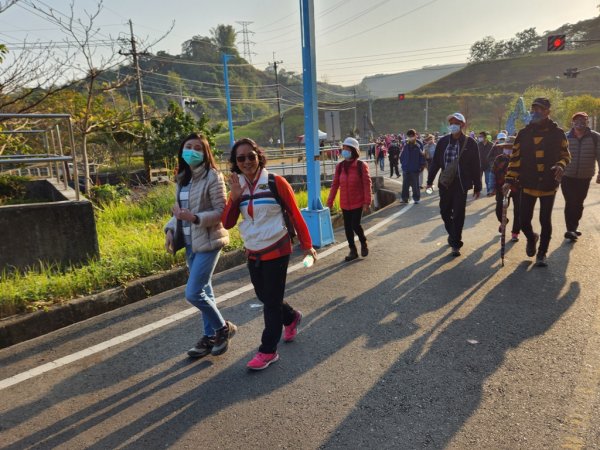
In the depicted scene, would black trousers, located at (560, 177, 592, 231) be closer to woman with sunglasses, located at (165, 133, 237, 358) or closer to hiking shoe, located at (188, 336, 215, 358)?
woman with sunglasses, located at (165, 133, 237, 358)

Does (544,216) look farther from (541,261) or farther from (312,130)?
(312,130)

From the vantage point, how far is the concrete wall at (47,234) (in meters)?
4.95

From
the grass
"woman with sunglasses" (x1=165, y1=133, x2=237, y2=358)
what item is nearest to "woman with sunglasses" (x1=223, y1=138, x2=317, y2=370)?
"woman with sunglasses" (x1=165, y1=133, x2=237, y2=358)

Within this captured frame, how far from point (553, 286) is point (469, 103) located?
8806 cm

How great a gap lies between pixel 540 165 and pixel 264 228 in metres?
3.81

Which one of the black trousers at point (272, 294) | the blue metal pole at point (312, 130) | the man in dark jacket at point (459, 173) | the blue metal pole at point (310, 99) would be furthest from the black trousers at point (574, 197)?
the black trousers at point (272, 294)

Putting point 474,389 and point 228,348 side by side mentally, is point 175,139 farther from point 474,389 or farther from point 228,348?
point 474,389

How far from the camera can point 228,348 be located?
3.67 meters

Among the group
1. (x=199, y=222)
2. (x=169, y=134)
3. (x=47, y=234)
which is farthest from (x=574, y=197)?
(x=169, y=134)

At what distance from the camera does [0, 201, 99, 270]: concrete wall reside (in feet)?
16.3

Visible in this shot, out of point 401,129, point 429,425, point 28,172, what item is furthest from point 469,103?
point 429,425

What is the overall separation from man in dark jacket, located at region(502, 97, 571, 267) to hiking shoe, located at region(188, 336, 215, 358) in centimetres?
403

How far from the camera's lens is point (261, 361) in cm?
331

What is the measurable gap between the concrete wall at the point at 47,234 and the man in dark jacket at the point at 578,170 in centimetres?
648
